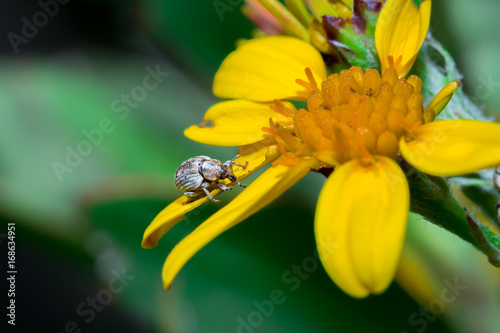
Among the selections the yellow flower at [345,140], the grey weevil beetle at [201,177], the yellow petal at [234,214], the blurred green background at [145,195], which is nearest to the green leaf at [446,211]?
the yellow flower at [345,140]

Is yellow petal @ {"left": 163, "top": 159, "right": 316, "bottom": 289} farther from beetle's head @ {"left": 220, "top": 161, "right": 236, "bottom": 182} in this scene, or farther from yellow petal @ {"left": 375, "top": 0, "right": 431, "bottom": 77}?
yellow petal @ {"left": 375, "top": 0, "right": 431, "bottom": 77}

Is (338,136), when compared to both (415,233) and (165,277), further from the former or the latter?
(415,233)

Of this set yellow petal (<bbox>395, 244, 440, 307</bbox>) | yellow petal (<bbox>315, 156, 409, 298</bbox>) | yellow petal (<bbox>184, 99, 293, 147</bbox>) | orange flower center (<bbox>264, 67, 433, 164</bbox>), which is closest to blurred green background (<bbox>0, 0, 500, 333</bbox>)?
yellow petal (<bbox>395, 244, 440, 307</bbox>)

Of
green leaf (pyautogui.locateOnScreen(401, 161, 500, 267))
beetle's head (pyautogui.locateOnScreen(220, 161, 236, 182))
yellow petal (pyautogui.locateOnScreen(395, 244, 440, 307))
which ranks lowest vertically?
yellow petal (pyautogui.locateOnScreen(395, 244, 440, 307))

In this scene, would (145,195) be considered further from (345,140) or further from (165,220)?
(345,140)

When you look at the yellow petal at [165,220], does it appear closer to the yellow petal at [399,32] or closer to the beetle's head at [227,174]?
the beetle's head at [227,174]

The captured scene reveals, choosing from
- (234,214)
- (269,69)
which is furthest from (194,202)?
(269,69)
